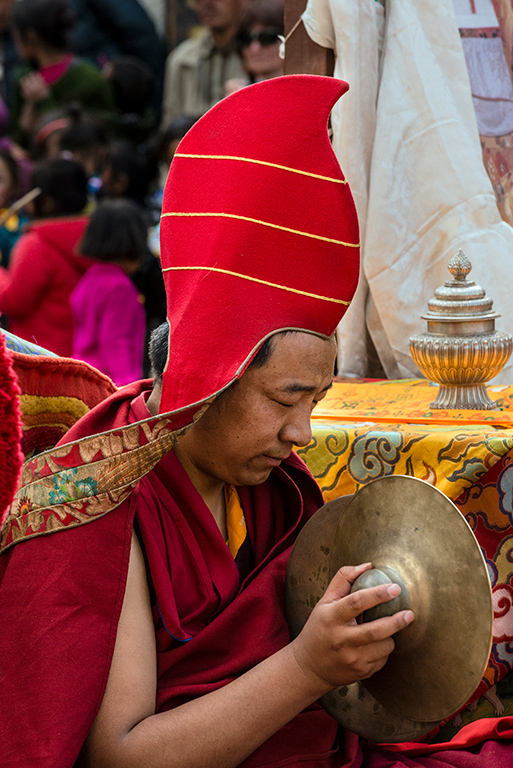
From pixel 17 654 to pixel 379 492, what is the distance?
1.89 feet

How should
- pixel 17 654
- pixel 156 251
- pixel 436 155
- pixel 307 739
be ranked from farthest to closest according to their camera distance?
1. pixel 156 251
2. pixel 436 155
3. pixel 307 739
4. pixel 17 654

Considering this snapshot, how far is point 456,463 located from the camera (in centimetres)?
181

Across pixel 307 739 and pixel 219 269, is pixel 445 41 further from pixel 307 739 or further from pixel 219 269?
pixel 307 739

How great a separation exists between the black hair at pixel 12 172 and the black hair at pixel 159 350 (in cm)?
405

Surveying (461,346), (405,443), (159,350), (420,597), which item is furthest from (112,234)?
(420,597)

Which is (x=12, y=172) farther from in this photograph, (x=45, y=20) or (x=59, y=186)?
(x=45, y=20)

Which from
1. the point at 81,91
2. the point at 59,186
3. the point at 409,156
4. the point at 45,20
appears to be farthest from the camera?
the point at 81,91

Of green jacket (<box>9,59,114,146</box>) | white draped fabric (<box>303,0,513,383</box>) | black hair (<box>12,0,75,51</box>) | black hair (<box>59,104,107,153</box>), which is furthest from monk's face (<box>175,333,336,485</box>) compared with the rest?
green jacket (<box>9,59,114,146</box>)

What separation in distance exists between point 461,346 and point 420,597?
768 mm

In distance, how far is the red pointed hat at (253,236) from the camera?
1.40 metres

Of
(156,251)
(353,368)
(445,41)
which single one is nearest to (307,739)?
(353,368)

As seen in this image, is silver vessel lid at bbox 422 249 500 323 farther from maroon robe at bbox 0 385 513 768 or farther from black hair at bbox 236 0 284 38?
black hair at bbox 236 0 284 38

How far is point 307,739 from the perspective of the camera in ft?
5.24

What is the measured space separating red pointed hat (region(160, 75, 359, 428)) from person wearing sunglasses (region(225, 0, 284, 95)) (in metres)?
2.75
